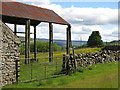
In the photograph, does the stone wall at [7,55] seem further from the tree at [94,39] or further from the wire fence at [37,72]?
the tree at [94,39]

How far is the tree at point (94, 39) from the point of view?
158ft

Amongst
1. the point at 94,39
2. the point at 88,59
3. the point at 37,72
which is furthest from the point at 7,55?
the point at 94,39

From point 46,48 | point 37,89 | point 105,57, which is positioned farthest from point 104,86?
point 46,48

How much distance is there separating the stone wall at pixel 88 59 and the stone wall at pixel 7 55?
161 inches

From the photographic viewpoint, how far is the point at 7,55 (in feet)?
27.9

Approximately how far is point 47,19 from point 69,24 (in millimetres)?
3020

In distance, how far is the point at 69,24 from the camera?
17547 millimetres

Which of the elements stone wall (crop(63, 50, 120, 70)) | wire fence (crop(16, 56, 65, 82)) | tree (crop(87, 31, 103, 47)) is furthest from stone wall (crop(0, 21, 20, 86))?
tree (crop(87, 31, 103, 47))

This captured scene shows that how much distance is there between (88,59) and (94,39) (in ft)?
117

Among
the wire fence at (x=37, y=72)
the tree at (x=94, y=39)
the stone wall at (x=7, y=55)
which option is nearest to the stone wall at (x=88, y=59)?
the wire fence at (x=37, y=72)

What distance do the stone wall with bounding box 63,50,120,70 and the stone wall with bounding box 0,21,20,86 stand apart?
4.10m

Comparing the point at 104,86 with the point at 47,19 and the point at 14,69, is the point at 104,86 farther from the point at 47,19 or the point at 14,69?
the point at 47,19

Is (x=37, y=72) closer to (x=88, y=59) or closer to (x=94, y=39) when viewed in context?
(x=88, y=59)

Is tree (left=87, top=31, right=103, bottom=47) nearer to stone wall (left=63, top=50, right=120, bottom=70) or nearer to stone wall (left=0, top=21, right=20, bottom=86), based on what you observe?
stone wall (left=63, top=50, right=120, bottom=70)
